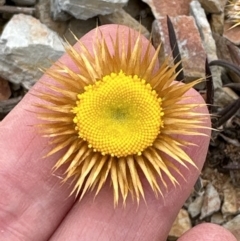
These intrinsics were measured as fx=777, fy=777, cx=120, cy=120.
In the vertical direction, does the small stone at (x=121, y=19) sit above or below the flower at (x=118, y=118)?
below

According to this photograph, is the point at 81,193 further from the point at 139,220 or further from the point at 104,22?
the point at 104,22

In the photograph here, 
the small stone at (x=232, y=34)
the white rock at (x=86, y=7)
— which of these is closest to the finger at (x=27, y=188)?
the white rock at (x=86, y=7)

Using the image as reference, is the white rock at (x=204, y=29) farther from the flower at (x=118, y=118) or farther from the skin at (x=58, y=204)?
the flower at (x=118, y=118)

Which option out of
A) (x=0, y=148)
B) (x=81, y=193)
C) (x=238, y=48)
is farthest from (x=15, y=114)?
(x=238, y=48)

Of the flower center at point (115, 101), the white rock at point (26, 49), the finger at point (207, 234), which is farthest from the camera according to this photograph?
the white rock at point (26, 49)

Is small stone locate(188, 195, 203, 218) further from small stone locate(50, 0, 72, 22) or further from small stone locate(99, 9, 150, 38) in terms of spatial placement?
small stone locate(50, 0, 72, 22)

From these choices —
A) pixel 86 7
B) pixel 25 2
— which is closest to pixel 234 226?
pixel 86 7
